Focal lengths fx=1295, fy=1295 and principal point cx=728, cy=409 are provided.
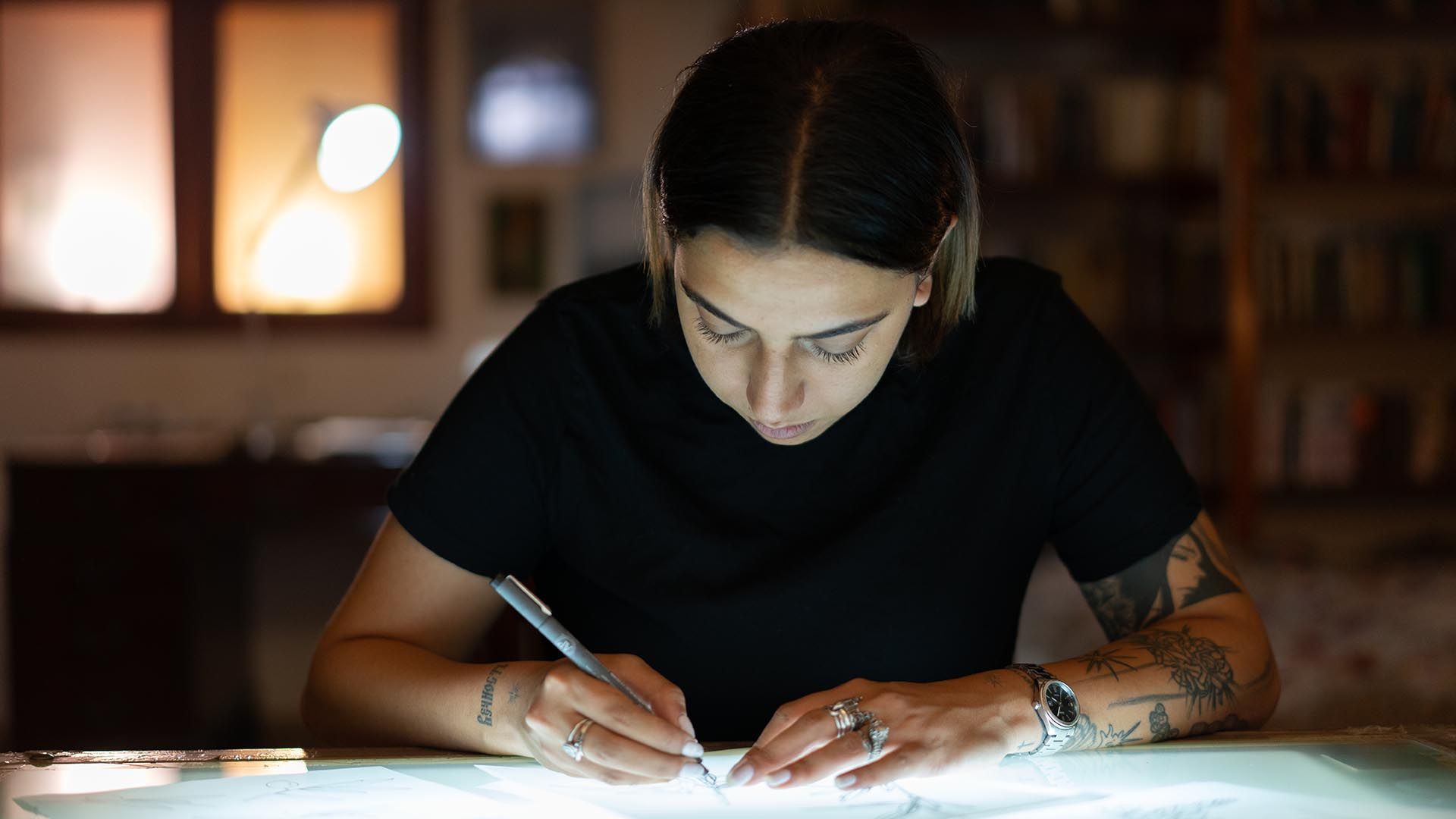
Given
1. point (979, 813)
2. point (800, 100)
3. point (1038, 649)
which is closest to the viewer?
point (979, 813)

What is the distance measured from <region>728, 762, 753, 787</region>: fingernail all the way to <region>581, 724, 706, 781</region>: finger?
0.07 feet

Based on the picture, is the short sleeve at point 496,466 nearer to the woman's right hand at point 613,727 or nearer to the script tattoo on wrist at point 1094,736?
the woman's right hand at point 613,727

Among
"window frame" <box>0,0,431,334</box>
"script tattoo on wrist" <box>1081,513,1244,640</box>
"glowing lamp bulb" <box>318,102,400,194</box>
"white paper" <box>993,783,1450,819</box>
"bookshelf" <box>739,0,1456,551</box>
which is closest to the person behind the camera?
"white paper" <box>993,783,1450,819</box>

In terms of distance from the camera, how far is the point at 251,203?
12.6ft

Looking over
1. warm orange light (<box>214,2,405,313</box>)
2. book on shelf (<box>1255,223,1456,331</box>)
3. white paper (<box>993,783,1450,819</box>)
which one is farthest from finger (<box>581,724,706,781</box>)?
warm orange light (<box>214,2,405,313</box>)

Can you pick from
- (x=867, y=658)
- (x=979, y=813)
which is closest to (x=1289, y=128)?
(x=867, y=658)

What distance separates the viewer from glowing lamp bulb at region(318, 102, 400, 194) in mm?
3018

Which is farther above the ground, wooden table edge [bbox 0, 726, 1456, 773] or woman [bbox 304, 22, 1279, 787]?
woman [bbox 304, 22, 1279, 787]

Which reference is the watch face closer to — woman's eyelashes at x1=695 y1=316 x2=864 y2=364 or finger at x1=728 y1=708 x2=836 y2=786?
finger at x1=728 y1=708 x2=836 y2=786

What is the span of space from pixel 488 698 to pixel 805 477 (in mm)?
377

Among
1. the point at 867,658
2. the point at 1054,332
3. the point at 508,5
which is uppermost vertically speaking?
the point at 508,5

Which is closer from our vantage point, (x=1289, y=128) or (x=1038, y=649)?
(x=1038, y=649)

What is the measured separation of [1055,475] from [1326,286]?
8.86 ft

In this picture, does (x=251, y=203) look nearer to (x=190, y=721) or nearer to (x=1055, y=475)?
(x=190, y=721)
